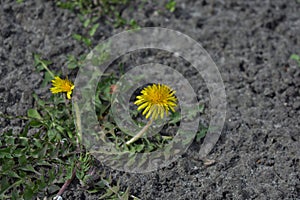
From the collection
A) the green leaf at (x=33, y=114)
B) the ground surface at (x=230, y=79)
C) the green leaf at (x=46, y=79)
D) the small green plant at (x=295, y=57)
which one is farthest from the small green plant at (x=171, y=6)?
the green leaf at (x=33, y=114)

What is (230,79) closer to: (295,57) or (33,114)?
(295,57)

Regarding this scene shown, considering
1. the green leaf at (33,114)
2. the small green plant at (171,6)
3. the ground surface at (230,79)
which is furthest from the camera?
the small green plant at (171,6)

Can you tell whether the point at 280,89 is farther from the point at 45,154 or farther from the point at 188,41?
the point at 45,154

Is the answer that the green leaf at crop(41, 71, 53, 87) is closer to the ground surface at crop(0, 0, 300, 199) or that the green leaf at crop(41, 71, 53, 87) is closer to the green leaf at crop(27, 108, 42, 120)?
the ground surface at crop(0, 0, 300, 199)

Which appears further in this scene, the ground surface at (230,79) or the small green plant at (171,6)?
the small green plant at (171,6)

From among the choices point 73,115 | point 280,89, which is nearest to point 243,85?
point 280,89

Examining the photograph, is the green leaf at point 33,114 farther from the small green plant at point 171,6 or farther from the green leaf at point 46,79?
the small green plant at point 171,6

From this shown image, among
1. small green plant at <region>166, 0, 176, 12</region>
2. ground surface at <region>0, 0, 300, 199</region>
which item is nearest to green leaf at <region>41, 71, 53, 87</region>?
ground surface at <region>0, 0, 300, 199</region>

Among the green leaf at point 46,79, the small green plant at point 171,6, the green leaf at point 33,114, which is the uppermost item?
the small green plant at point 171,6

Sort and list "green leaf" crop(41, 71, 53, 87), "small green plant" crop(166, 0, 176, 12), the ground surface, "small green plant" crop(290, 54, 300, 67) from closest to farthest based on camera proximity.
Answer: the ground surface < "green leaf" crop(41, 71, 53, 87) < "small green plant" crop(290, 54, 300, 67) < "small green plant" crop(166, 0, 176, 12)
